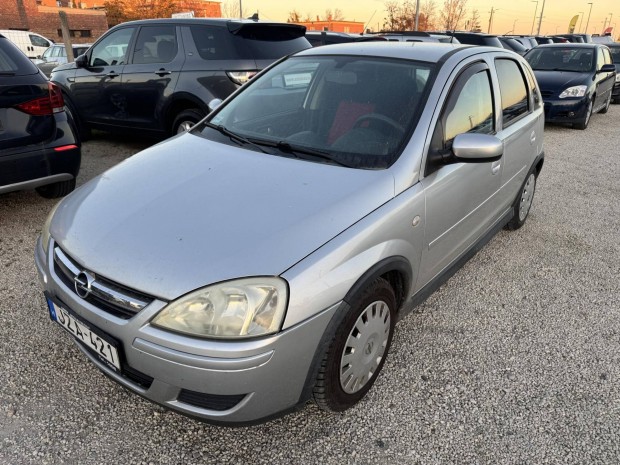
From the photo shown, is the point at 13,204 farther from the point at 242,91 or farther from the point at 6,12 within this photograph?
the point at 6,12

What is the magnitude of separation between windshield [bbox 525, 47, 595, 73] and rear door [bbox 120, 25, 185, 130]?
7.50 meters

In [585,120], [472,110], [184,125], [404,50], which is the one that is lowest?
[585,120]

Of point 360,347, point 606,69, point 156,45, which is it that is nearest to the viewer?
point 360,347

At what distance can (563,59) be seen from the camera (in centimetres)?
969

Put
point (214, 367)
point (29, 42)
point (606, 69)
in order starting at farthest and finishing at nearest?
point (29, 42) → point (606, 69) → point (214, 367)

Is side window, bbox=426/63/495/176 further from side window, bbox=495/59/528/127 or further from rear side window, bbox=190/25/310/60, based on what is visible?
rear side window, bbox=190/25/310/60

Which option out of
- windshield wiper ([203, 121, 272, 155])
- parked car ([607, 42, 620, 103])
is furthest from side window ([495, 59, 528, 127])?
parked car ([607, 42, 620, 103])

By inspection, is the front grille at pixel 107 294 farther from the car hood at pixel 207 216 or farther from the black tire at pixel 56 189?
the black tire at pixel 56 189

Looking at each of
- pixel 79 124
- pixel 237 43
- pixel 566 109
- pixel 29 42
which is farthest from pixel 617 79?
pixel 29 42

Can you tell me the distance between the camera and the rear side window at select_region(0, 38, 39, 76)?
146 inches

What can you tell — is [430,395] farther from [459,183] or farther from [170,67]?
[170,67]

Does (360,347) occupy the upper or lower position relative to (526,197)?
upper

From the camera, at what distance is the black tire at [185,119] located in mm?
5539

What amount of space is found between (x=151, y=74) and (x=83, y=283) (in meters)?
4.53
